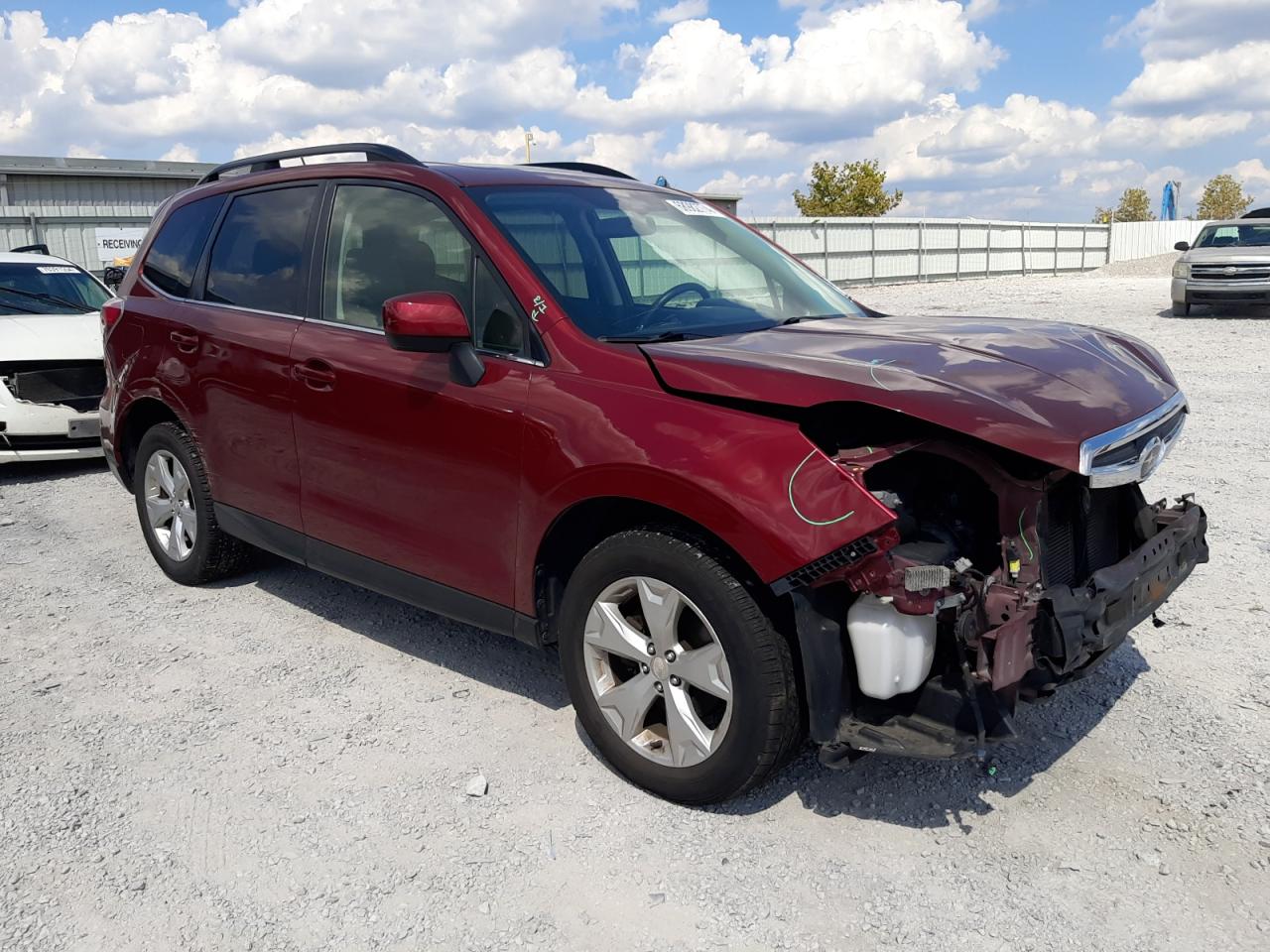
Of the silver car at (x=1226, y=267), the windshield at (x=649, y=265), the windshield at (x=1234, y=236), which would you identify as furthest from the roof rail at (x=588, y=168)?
the windshield at (x=1234, y=236)

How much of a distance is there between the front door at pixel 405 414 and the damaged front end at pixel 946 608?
1.14 metres

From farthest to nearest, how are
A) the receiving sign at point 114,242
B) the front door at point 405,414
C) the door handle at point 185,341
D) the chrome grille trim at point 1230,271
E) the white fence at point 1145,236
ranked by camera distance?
the white fence at point 1145,236 < the receiving sign at point 114,242 < the chrome grille trim at point 1230,271 < the door handle at point 185,341 < the front door at point 405,414

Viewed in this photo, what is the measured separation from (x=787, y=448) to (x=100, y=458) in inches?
291

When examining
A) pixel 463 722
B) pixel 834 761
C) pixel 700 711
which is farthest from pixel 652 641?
pixel 463 722

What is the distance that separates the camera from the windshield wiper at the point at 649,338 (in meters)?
3.38

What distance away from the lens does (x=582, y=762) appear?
11.5 feet

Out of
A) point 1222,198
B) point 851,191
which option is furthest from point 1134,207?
point 851,191

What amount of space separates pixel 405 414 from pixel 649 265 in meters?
1.06

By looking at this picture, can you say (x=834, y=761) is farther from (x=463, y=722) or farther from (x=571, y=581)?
(x=463, y=722)

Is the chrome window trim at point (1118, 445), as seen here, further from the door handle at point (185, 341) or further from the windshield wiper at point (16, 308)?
the windshield wiper at point (16, 308)

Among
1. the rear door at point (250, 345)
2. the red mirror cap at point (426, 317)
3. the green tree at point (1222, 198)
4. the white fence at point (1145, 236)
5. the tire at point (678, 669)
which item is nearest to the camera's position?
the tire at point (678, 669)

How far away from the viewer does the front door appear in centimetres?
349

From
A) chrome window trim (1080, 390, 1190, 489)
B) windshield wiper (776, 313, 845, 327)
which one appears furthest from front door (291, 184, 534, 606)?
chrome window trim (1080, 390, 1190, 489)

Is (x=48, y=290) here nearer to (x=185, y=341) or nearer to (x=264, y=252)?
(x=185, y=341)
